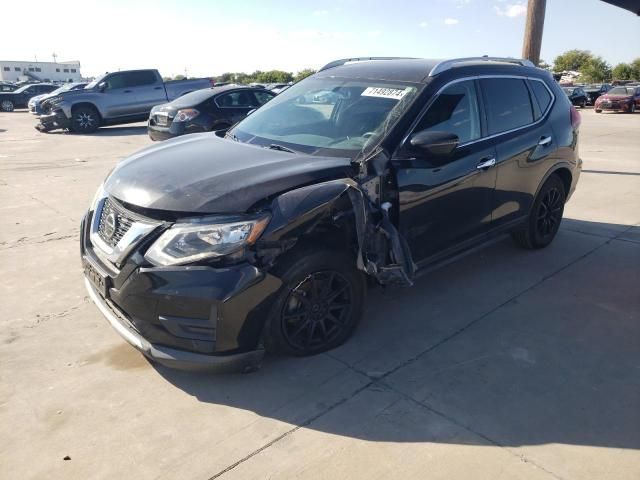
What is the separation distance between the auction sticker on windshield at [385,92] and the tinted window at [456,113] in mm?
240

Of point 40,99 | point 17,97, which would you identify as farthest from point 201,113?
point 17,97

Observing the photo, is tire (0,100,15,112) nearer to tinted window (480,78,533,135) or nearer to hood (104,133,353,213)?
hood (104,133,353,213)

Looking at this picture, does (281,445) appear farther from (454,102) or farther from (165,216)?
(454,102)

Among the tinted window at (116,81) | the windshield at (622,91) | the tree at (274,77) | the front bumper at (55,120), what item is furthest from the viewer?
the tree at (274,77)

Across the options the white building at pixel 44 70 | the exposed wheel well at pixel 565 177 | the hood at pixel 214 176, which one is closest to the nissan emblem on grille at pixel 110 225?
the hood at pixel 214 176

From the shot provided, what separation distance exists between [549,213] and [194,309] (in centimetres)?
395

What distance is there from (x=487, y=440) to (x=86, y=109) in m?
16.8

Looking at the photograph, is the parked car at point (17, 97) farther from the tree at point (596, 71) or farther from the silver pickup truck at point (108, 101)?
the tree at point (596, 71)

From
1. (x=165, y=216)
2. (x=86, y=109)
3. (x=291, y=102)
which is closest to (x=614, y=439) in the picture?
(x=165, y=216)

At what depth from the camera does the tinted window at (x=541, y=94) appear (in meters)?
4.84

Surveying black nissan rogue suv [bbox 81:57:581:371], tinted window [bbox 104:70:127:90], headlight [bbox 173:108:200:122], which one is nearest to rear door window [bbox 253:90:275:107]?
headlight [bbox 173:108:200:122]

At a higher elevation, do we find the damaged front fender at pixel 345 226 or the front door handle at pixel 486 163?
the front door handle at pixel 486 163

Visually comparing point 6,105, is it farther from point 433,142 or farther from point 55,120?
point 433,142

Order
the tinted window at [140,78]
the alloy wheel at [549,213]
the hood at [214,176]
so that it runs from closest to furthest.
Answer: the hood at [214,176] → the alloy wheel at [549,213] → the tinted window at [140,78]
